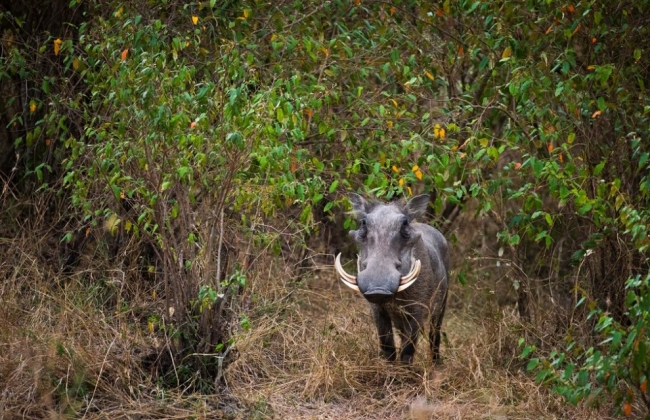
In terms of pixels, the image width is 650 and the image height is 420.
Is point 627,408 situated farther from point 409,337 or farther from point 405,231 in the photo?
point 405,231

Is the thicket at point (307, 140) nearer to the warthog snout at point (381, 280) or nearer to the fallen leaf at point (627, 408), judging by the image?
the fallen leaf at point (627, 408)

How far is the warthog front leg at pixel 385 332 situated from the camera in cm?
619

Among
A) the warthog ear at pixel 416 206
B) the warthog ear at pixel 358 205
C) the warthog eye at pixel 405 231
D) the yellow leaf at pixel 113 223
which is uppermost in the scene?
the warthog eye at pixel 405 231

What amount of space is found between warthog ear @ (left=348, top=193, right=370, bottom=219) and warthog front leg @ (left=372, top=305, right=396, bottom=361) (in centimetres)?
60

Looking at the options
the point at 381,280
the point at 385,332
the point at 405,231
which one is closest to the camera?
the point at 381,280

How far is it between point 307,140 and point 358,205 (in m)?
1.24

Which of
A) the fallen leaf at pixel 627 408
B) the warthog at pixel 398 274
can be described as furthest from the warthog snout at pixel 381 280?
the fallen leaf at pixel 627 408

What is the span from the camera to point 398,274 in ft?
18.9

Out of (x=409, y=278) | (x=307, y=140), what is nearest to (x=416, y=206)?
(x=409, y=278)

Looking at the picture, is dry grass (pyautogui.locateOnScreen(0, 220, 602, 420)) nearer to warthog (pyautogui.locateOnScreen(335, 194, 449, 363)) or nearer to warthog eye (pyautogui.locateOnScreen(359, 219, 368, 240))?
warthog (pyautogui.locateOnScreen(335, 194, 449, 363))

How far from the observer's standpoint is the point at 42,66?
741cm

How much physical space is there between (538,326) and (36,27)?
14.1 feet

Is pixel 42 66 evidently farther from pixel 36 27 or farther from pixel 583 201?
pixel 583 201

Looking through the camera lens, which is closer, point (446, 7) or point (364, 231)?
point (364, 231)
